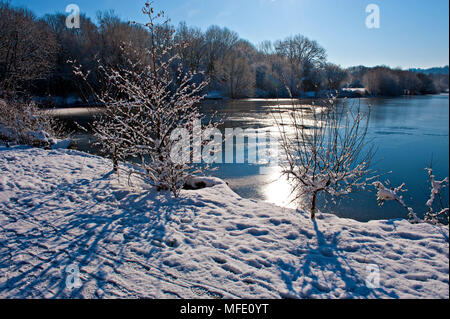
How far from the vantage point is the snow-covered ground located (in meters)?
2.75

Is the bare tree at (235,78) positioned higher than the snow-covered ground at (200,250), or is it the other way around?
the bare tree at (235,78)

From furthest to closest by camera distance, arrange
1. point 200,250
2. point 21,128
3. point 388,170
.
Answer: point 21,128, point 388,170, point 200,250

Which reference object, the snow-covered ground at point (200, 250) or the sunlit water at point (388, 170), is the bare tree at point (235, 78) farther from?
the snow-covered ground at point (200, 250)

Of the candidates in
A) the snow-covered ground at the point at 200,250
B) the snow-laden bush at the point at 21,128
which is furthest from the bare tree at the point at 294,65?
the snow-laden bush at the point at 21,128

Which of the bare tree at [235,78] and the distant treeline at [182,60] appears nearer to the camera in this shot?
the distant treeline at [182,60]

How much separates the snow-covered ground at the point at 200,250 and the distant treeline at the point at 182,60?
2180 millimetres

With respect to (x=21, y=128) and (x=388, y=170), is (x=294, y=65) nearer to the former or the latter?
(x=388, y=170)

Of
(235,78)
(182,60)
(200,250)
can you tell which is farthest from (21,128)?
(235,78)

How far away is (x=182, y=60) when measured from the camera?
10.8m

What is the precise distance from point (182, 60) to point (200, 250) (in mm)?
9035

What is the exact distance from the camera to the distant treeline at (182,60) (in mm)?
6242

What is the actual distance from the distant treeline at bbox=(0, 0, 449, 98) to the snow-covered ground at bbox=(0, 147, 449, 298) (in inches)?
85.8
